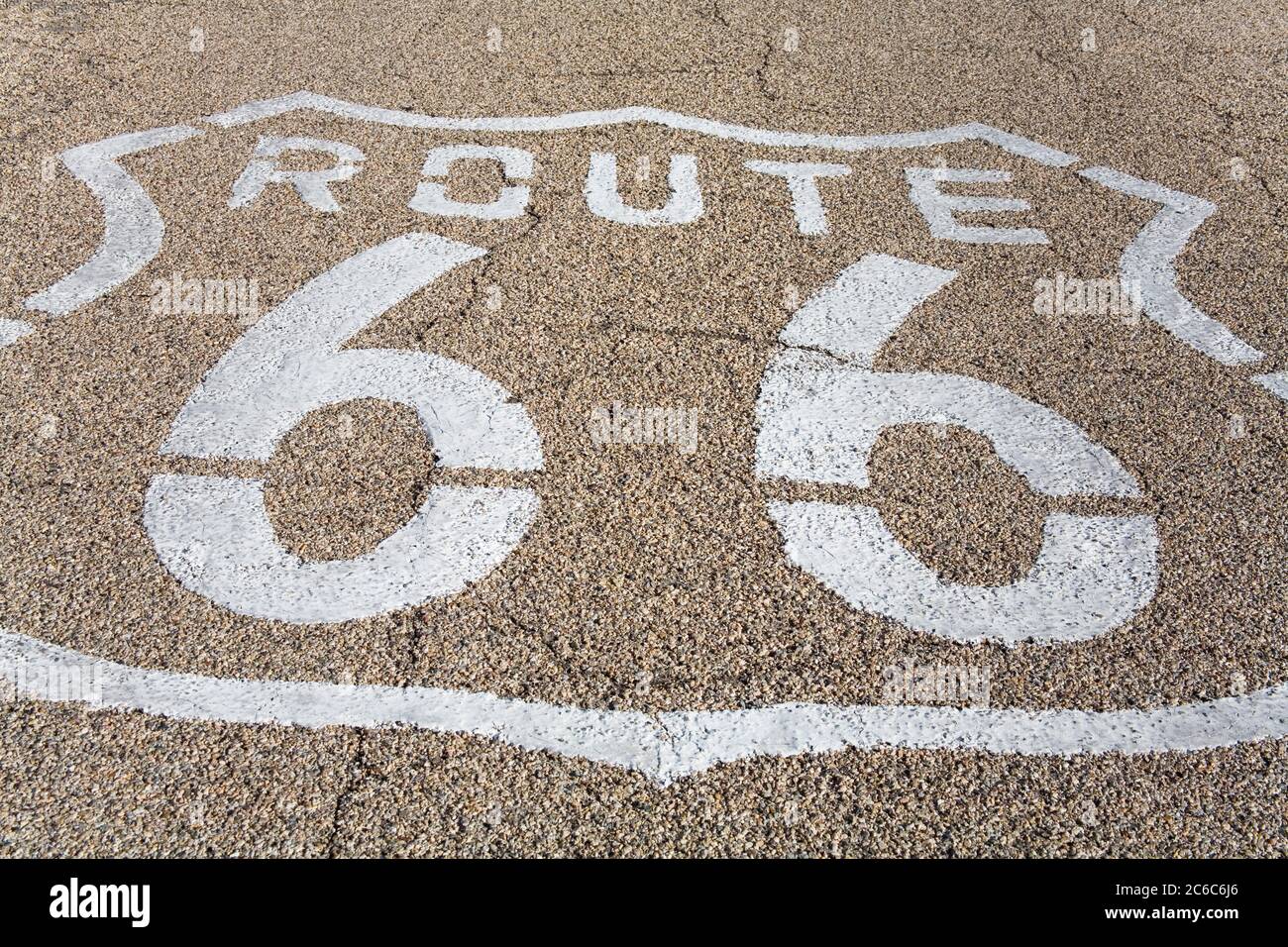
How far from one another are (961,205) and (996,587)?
289cm

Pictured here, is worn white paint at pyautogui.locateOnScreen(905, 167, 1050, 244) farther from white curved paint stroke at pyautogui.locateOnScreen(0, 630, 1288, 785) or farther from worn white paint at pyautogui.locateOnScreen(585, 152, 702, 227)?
white curved paint stroke at pyautogui.locateOnScreen(0, 630, 1288, 785)

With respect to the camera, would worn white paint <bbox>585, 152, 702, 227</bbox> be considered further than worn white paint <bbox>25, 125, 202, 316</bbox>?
Yes

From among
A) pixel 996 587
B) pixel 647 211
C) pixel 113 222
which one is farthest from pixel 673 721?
pixel 113 222

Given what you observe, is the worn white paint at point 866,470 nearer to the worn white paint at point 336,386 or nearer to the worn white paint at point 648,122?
the worn white paint at point 336,386

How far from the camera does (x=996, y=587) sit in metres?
4.04

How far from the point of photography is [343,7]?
852 cm

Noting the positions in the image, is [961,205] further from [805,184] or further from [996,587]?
[996,587]

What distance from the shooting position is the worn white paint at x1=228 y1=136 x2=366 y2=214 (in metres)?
6.19

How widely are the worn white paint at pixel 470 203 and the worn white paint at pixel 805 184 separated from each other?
4.05 feet

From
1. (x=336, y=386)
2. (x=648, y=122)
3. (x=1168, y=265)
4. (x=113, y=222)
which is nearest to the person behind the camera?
(x=336, y=386)

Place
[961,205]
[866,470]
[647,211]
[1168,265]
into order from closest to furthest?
[866,470], [1168,265], [647,211], [961,205]

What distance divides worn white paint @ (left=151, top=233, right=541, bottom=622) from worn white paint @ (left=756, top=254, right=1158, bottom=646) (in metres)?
1.03

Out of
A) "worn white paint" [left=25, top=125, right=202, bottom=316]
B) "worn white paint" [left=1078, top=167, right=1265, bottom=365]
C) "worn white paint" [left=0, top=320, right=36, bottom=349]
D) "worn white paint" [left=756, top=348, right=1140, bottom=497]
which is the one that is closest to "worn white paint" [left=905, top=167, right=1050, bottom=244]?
"worn white paint" [left=1078, top=167, right=1265, bottom=365]
